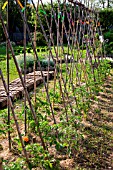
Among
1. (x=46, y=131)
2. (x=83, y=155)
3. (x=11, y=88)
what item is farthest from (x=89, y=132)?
(x=11, y=88)

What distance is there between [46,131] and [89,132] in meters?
1.18

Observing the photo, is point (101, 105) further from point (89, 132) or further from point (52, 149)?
point (52, 149)

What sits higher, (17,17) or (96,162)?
(17,17)

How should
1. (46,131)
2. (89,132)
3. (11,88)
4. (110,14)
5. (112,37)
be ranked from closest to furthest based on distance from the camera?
1. (46,131)
2. (89,132)
3. (11,88)
4. (112,37)
5. (110,14)

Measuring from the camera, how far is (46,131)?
3070 mm

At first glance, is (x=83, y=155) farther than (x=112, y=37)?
No

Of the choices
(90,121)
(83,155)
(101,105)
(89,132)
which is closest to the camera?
(83,155)

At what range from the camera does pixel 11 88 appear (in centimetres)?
628

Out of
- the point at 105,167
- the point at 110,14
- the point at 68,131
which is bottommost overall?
the point at 105,167

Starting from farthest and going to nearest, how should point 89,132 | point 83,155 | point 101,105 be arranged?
point 101,105 → point 89,132 → point 83,155

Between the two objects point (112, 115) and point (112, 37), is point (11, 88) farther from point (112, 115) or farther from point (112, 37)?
point (112, 37)

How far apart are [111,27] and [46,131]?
59.1 feet

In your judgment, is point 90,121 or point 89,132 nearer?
point 89,132

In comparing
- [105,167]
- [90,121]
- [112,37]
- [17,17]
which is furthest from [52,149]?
[17,17]
